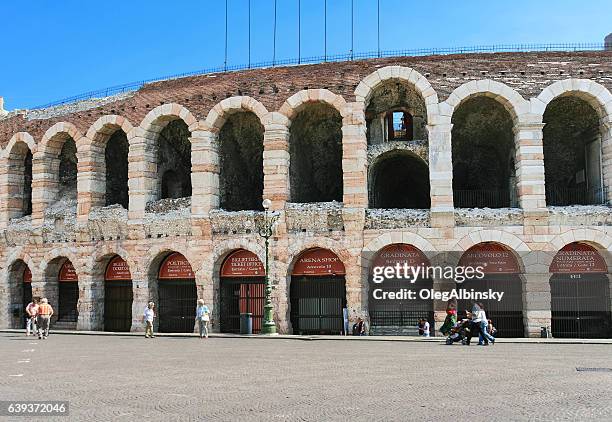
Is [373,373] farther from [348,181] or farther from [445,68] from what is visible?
[445,68]

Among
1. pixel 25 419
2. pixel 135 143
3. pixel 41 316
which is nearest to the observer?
pixel 25 419

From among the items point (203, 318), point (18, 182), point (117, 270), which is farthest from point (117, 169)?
point (203, 318)

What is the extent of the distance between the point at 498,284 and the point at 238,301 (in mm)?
9918

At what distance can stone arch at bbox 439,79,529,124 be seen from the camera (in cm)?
2284

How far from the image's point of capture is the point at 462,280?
75.2ft

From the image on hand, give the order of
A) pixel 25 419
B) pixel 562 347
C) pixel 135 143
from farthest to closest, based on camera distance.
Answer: pixel 135 143 → pixel 562 347 → pixel 25 419

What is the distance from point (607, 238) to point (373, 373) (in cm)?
1403

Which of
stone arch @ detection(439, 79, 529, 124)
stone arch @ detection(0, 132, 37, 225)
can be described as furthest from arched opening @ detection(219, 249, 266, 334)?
stone arch @ detection(0, 132, 37, 225)

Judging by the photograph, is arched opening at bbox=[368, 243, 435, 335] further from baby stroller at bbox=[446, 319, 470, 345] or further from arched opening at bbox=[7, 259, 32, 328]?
arched opening at bbox=[7, 259, 32, 328]

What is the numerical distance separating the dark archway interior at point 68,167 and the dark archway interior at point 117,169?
2.11m

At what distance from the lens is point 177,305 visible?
26.2 meters

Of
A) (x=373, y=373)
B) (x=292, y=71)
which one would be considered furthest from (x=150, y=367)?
(x=292, y=71)

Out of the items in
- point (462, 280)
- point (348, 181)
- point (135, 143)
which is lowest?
point (462, 280)

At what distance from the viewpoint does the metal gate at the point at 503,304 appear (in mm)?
22938
